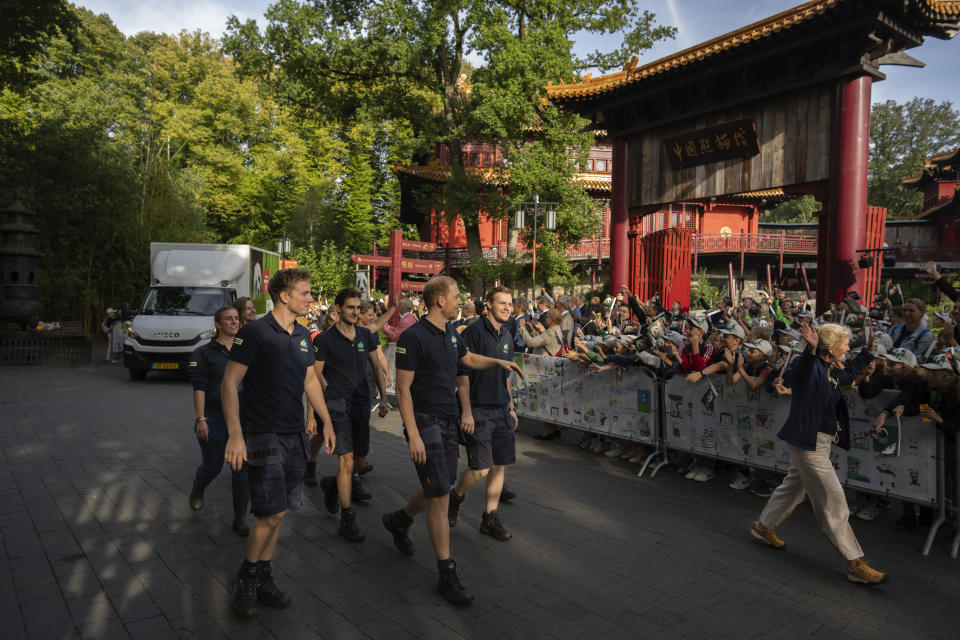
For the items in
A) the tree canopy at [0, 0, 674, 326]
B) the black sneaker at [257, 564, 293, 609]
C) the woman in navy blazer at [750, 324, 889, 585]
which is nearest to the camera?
the black sneaker at [257, 564, 293, 609]

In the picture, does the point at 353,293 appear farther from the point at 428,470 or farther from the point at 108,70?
the point at 108,70

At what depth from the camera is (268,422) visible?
3.94 meters

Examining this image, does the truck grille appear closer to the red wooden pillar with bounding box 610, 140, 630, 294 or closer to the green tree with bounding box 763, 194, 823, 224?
the red wooden pillar with bounding box 610, 140, 630, 294

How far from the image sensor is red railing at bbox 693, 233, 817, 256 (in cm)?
3253

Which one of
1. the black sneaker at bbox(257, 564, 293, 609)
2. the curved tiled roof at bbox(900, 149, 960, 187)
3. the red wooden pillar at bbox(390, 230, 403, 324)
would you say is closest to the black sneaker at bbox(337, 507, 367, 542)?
the black sneaker at bbox(257, 564, 293, 609)

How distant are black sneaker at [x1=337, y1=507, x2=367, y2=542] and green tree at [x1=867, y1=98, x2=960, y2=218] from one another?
5832 cm

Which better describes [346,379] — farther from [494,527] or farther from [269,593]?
[269,593]

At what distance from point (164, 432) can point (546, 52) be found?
19.0m

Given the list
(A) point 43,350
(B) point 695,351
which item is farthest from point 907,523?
(A) point 43,350

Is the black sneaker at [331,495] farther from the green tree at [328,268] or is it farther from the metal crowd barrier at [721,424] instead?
the green tree at [328,268]

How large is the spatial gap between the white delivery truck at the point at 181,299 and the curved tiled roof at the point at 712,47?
952 cm

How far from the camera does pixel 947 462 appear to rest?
17.3 feet

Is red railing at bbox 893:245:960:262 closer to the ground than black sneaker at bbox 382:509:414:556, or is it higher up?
higher up

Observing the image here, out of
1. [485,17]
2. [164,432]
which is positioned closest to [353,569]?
[164,432]
